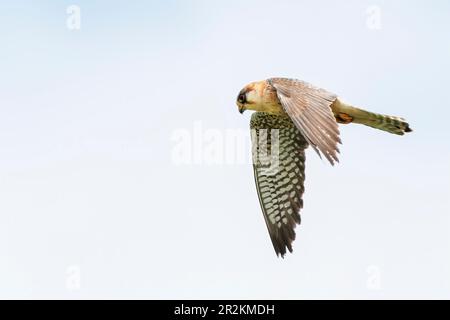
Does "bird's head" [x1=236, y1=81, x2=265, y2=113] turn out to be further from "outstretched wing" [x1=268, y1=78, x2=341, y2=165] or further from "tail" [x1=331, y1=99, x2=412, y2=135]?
"tail" [x1=331, y1=99, x2=412, y2=135]

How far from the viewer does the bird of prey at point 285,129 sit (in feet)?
39.0

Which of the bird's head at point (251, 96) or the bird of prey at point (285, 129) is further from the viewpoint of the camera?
the bird's head at point (251, 96)

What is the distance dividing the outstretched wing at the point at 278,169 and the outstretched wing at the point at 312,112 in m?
1.19

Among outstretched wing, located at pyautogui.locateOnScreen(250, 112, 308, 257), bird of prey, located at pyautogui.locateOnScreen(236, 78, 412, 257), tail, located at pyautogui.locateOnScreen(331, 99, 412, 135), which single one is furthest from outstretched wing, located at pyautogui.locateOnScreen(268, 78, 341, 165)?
outstretched wing, located at pyautogui.locateOnScreen(250, 112, 308, 257)

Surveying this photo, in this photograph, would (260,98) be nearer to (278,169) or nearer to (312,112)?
(278,169)

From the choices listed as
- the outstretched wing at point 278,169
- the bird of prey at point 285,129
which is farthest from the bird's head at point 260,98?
the outstretched wing at point 278,169

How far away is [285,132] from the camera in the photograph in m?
14.2

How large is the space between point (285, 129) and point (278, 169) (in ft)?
1.90

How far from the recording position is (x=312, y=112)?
1167 cm

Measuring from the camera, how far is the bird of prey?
468 inches

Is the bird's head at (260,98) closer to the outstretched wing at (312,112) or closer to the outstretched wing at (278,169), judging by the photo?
the outstretched wing at (312,112)

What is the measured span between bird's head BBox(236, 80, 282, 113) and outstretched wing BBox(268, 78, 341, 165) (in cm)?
15

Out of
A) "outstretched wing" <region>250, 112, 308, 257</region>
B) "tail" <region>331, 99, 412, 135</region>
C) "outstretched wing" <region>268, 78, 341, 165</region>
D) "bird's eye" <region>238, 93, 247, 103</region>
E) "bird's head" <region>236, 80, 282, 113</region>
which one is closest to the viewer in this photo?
"outstretched wing" <region>268, 78, 341, 165</region>
